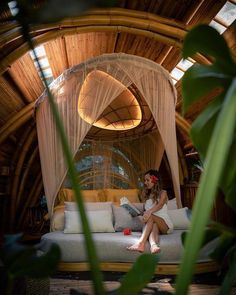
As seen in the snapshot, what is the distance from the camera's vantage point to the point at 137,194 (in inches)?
204

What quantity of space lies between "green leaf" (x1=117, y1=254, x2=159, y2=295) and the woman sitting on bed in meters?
2.23

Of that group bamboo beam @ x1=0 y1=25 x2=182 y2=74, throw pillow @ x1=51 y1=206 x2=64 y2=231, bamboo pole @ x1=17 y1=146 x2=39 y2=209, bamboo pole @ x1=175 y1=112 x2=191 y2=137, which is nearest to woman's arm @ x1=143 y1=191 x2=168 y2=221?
throw pillow @ x1=51 y1=206 x2=64 y2=231

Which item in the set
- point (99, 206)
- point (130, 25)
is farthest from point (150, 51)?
point (99, 206)

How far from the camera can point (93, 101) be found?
4.14 meters

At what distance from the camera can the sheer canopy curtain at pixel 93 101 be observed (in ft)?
12.1

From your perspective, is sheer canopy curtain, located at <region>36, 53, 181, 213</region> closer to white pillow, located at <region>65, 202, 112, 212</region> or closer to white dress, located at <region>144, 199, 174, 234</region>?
white pillow, located at <region>65, 202, 112, 212</region>

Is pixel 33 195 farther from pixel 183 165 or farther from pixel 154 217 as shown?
pixel 154 217

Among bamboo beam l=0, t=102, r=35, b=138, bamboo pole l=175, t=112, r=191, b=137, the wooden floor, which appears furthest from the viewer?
bamboo pole l=175, t=112, r=191, b=137

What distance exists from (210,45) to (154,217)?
2872 millimetres

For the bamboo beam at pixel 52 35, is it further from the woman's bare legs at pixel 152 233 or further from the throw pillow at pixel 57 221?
the woman's bare legs at pixel 152 233

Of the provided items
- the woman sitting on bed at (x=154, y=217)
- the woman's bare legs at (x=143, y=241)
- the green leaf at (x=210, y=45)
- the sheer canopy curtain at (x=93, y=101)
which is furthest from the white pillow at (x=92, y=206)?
the green leaf at (x=210, y=45)

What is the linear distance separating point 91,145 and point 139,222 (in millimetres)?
2514

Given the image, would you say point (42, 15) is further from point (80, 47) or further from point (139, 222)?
point (80, 47)

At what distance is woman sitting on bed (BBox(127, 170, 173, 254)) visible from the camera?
283 cm
